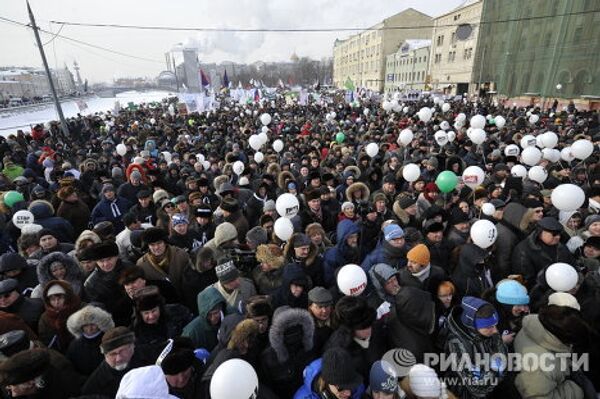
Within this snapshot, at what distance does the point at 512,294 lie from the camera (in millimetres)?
2799

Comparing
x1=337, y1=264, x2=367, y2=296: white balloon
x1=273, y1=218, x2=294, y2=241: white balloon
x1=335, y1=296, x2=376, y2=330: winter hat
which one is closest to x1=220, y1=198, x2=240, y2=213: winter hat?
x1=273, y1=218, x2=294, y2=241: white balloon

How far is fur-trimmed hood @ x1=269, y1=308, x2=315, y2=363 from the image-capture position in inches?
93.7

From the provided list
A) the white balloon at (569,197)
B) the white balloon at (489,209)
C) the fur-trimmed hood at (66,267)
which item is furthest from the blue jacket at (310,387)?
the white balloon at (569,197)

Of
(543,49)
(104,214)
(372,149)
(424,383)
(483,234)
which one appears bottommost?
(104,214)

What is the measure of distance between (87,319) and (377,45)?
76.7 metres

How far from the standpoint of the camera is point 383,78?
68.8 metres

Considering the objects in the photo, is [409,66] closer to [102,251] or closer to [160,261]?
[160,261]

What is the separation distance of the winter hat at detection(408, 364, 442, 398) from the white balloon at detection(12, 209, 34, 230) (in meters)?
5.24

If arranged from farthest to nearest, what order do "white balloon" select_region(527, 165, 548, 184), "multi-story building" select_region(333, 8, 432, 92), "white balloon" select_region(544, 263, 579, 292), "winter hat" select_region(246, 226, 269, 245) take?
"multi-story building" select_region(333, 8, 432, 92) < "white balloon" select_region(527, 165, 548, 184) < "winter hat" select_region(246, 226, 269, 245) < "white balloon" select_region(544, 263, 579, 292)

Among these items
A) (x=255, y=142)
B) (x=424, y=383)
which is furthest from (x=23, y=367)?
(x=255, y=142)

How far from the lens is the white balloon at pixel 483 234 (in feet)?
11.8

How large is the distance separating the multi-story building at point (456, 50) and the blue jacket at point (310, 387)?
135 feet

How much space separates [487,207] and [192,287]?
4147 millimetres

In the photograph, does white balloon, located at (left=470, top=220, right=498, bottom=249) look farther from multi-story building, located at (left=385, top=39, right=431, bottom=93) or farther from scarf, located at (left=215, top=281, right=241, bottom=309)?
multi-story building, located at (left=385, top=39, right=431, bottom=93)
